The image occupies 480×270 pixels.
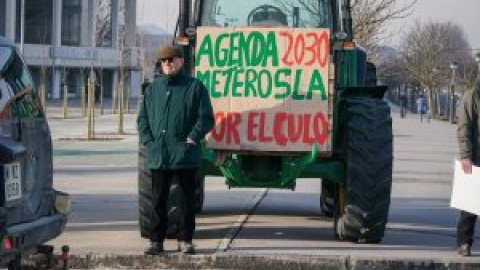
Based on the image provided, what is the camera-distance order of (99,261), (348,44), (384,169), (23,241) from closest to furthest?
1. (23,241)
2. (99,261)
3. (384,169)
4. (348,44)

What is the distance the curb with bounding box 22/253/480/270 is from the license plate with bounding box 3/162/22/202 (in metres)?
2.41

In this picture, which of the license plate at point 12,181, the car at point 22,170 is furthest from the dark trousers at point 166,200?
the license plate at point 12,181

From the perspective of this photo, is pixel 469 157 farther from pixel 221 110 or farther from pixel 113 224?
pixel 113 224

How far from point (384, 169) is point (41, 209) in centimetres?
392

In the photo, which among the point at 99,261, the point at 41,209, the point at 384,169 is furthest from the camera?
the point at 384,169

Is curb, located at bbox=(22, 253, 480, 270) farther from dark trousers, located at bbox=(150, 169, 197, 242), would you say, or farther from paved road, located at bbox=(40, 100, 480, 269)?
dark trousers, located at bbox=(150, 169, 197, 242)

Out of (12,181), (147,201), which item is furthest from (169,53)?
(12,181)

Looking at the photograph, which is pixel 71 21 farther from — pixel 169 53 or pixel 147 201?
pixel 169 53

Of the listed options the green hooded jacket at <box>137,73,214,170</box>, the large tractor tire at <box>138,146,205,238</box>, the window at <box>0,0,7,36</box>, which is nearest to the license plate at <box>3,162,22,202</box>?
the green hooded jacket at <box>137,73,214,170</box>

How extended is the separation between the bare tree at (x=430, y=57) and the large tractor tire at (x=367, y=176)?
7629 cm

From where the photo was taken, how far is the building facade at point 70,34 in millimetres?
81438

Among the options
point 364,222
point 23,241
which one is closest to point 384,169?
point 364,222

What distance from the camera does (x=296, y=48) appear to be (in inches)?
437

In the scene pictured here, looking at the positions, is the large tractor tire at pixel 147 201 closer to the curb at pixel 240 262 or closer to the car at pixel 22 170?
the curb at pixel 240 262
